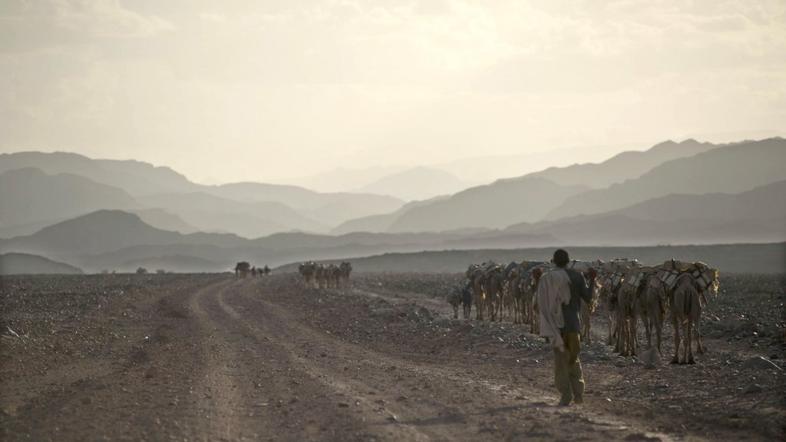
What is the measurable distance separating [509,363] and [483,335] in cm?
511

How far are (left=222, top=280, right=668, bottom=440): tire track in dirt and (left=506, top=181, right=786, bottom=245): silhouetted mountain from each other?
141156 mm

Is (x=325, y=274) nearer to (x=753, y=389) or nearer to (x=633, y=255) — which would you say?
(x=753, y=389)

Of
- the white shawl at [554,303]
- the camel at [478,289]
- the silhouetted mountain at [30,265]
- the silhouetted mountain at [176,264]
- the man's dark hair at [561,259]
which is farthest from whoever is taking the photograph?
the silhouetted mountain at [176,264]

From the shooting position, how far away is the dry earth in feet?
37.0

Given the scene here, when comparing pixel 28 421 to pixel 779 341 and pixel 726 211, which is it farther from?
pixel 726 211

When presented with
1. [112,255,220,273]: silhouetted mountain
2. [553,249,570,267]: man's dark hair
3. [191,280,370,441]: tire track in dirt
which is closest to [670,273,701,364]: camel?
[553,249,570,267]: man's dark hair

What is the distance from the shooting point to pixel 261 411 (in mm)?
12500

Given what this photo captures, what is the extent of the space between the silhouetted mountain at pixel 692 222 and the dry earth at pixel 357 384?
134 meters

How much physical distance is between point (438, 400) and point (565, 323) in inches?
87.4

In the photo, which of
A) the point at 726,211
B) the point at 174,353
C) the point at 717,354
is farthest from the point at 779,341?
the point at 726,211

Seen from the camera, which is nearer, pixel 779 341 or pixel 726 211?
pixel 779 341

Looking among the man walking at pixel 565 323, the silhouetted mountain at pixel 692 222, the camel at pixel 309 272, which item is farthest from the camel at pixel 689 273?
the silhouetted mountain at pixel 692 222

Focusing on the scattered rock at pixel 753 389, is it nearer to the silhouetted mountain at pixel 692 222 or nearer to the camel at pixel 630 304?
the camel at pixel 630 304

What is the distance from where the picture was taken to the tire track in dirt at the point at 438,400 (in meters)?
11.0
